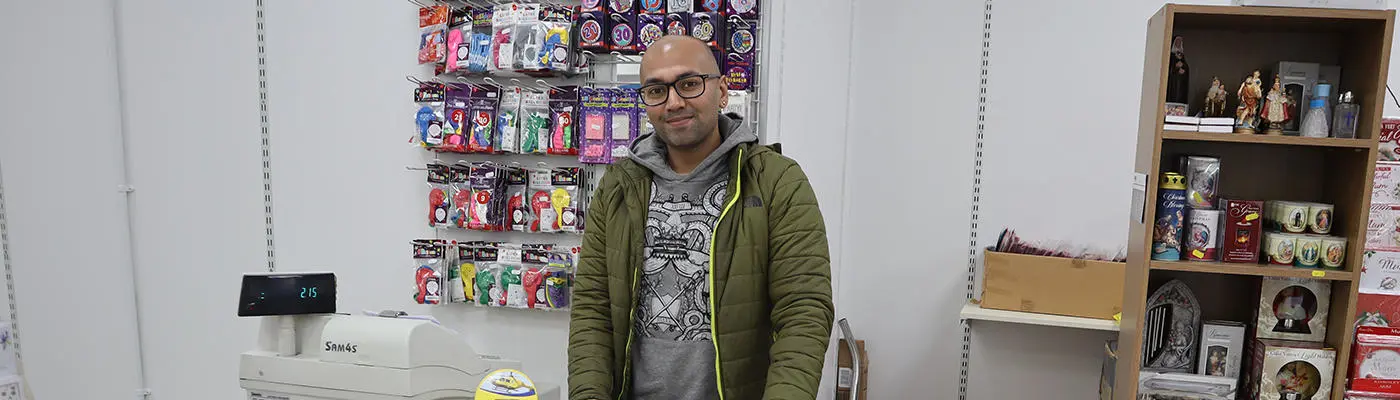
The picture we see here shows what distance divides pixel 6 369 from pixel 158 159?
1185 mm

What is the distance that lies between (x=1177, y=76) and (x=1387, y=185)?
2.05 feet

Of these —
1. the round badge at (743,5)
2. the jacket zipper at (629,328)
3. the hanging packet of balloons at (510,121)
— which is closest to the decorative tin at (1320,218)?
the round badge at (743,5)

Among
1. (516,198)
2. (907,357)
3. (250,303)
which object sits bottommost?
(907,357)

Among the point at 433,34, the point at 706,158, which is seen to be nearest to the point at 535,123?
the point at 433,34

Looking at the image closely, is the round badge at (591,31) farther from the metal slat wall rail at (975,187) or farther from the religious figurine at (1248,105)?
the religious figurine at (1248,105)

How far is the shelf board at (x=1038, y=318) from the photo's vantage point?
2598mm

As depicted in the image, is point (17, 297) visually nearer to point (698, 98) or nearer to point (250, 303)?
point (250, 303)

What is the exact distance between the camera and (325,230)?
10.1 feet

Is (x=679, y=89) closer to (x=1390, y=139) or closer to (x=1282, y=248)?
(x=1282, y=248)

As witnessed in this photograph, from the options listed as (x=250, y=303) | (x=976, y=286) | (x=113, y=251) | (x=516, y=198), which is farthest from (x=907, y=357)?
(x=113, y=251)

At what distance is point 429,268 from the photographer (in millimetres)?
2777

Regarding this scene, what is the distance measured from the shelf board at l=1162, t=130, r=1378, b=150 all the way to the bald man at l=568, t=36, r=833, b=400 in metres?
1.08

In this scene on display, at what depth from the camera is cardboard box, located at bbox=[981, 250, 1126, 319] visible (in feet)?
8.71

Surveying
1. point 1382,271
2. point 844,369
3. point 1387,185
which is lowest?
point 844,369
